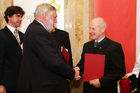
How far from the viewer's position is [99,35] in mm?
2732

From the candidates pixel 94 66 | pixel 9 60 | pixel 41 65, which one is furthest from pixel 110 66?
pixel 9 60

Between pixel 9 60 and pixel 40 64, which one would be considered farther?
pixel 9 60

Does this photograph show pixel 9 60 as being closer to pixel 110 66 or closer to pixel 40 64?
pixel 40 64

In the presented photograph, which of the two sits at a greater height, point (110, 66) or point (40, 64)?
point (40, 64)

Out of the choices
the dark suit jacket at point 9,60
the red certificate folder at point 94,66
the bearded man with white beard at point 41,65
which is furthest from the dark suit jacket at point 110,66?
the dark suit jacket at point 9,60

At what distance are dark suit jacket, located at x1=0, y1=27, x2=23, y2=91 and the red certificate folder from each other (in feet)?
3.21

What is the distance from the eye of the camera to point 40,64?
7.47ft

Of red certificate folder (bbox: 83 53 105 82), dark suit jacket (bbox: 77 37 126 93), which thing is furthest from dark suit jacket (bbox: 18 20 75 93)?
dark suit jacket (bbox: 77 37 126 93)

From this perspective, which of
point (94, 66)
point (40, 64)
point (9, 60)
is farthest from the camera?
point (9, 60)

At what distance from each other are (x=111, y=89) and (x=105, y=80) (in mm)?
216

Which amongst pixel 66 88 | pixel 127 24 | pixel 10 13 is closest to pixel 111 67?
pixel 66 88

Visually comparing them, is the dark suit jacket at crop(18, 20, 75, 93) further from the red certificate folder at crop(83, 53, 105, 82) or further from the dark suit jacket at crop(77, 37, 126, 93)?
the dark suit jacket at crop(77, 37, 126, 93)

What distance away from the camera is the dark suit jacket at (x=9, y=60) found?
110 inches

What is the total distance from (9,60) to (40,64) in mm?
754
